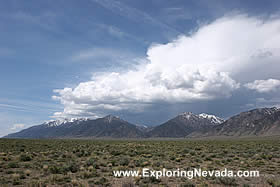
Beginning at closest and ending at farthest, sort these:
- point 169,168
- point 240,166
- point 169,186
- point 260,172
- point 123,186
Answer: point 123,186 → point 169,186 → point 260,172 → point 169,168 → point 240,166

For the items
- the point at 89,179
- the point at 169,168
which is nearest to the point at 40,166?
the point at 89,179

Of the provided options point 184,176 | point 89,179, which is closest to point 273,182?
point 184,176

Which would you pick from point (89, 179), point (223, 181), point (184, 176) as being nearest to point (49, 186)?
point (89, 179)

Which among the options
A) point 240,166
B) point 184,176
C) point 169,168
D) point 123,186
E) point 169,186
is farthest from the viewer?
point 240,166

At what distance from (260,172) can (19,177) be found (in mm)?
17927

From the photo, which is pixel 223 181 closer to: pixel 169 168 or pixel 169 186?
pixel 169 186

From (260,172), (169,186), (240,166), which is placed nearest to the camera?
(169,186)

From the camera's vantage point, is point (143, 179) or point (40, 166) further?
point (40, 166)

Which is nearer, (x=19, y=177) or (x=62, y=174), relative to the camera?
(x=19, y=177)

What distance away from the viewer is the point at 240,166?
61.6ft

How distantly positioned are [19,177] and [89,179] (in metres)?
4.78

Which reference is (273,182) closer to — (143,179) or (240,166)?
(240,166)

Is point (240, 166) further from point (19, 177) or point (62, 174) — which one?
point (19, 177)

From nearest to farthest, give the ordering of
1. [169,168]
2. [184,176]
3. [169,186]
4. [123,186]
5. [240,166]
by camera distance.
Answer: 1. [123,186]
2. [169,186]
3. [184,176]
4. [169,168]
5. [240,166]
